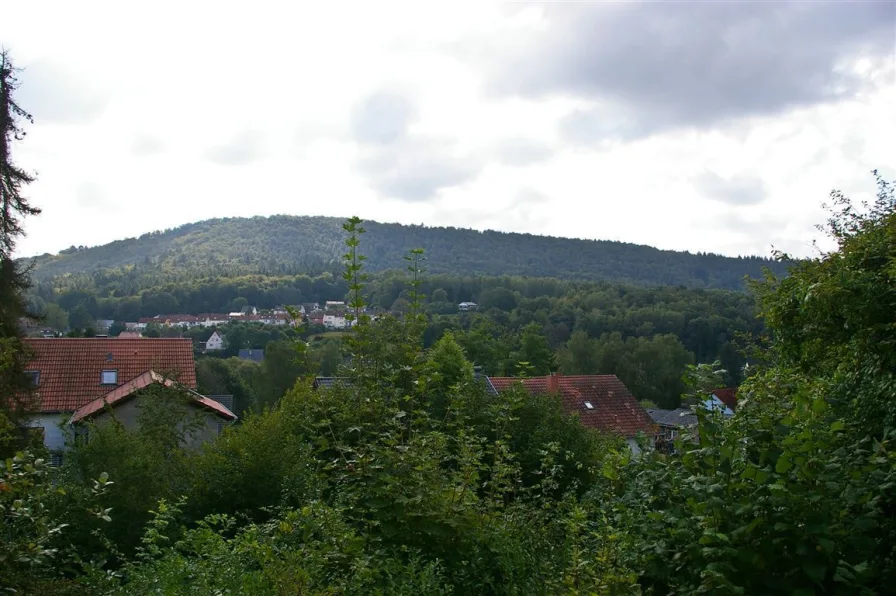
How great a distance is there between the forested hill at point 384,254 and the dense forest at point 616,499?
123m

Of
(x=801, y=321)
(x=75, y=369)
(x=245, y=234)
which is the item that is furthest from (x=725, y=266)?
(x=801, y=321)

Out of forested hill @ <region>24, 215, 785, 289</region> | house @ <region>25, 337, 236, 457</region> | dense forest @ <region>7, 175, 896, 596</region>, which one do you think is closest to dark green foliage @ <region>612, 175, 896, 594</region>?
dense forest @ <region>7, 175, 896, 596</region>

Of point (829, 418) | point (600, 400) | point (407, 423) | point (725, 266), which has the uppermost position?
point (725, 266)

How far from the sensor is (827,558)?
322 cm

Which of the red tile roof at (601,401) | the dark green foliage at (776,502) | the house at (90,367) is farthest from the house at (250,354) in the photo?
the dark green foliage at (776,502)

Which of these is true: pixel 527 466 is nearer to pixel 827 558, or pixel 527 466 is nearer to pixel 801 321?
pixel 801 321

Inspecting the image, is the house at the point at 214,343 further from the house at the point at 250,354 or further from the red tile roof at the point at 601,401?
the red tile roof at the point at 601,401

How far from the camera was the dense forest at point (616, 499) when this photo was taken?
332cm

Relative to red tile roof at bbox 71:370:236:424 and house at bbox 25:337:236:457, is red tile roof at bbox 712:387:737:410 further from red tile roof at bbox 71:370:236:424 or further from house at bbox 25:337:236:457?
house at bbox 25:337:236:457

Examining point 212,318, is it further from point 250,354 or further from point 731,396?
point 731,396

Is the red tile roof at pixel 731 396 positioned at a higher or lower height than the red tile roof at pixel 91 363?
higher

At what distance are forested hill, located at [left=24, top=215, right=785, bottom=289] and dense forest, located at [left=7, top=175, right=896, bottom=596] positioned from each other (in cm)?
12325

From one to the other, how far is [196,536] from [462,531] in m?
3.08

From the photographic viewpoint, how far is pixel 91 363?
2869cm
